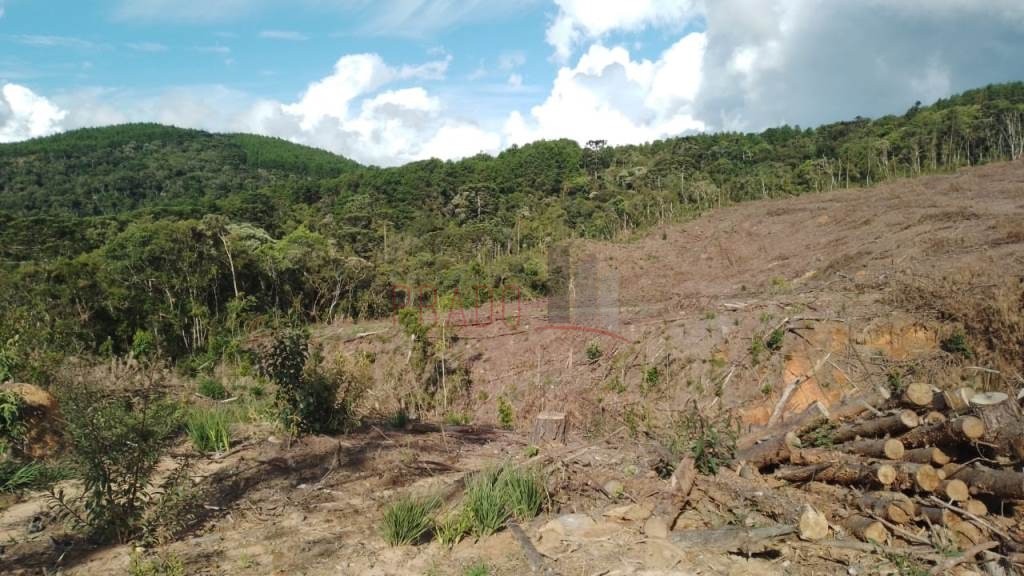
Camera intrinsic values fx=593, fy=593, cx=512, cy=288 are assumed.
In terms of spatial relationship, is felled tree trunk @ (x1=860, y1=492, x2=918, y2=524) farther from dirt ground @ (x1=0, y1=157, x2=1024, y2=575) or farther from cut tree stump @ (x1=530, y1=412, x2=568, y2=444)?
cut tree stump @ (x1=530, y1=412, x2=568, y2=444)

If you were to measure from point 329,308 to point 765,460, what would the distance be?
1548 cm

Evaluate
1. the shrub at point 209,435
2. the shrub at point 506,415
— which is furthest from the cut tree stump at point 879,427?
the shrub at point 506,415

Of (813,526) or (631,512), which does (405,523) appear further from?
(813,526)

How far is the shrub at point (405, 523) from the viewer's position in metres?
3.56

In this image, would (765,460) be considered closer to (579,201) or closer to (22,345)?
(22,345)

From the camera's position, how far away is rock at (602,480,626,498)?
13.7 feet

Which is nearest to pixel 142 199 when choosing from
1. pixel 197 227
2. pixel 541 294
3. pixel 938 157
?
pixel 197 227

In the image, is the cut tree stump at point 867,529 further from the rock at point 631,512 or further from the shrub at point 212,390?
the shrub at point 212,390

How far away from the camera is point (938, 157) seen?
32.1 m

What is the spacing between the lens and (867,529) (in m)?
3.25

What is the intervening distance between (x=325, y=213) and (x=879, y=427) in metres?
40.3

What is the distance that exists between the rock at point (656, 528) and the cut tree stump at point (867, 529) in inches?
40.0

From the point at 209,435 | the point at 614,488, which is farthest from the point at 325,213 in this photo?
the point at 614,488

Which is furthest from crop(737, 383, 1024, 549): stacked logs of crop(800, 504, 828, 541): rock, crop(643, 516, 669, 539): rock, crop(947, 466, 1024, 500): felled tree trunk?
crop(643, 516, 669, 539): rock
